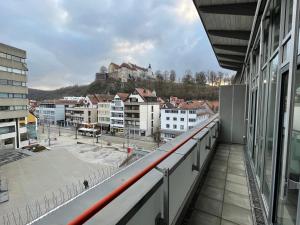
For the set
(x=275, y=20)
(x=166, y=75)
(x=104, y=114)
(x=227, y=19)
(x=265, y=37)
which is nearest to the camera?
(x=275, y=20)

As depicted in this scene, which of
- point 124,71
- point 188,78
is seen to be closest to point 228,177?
point 188,78

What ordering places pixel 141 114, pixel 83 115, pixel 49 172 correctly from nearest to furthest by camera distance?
1. pixel 49 172
2. pixel 141 114
3. pixel 83 115

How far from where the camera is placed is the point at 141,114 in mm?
24734

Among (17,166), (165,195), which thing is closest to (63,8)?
(17,166)

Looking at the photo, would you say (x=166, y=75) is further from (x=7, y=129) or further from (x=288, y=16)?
(x=288, y=16)

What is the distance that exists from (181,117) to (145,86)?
19.5 meters

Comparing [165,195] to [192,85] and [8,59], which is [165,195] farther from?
[192,85]

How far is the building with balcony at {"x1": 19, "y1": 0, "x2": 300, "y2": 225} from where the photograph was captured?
83 centimetres

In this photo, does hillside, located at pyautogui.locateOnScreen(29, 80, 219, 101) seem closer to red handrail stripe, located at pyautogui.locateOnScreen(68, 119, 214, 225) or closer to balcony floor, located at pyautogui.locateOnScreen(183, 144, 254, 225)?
balcony floor, located at pyautogui.locateOnScreen(183, 144, 254, 225)

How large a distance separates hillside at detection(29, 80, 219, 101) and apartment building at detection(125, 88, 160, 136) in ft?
25.3

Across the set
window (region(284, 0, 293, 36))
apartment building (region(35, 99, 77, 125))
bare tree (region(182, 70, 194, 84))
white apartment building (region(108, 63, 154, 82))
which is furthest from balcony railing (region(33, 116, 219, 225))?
white apartment building (region(108, 63, 154, 82))

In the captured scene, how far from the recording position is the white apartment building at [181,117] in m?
20.2

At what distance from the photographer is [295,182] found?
1.18 metres

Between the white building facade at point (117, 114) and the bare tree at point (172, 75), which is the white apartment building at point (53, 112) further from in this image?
the bare tree at point (172, 75)
